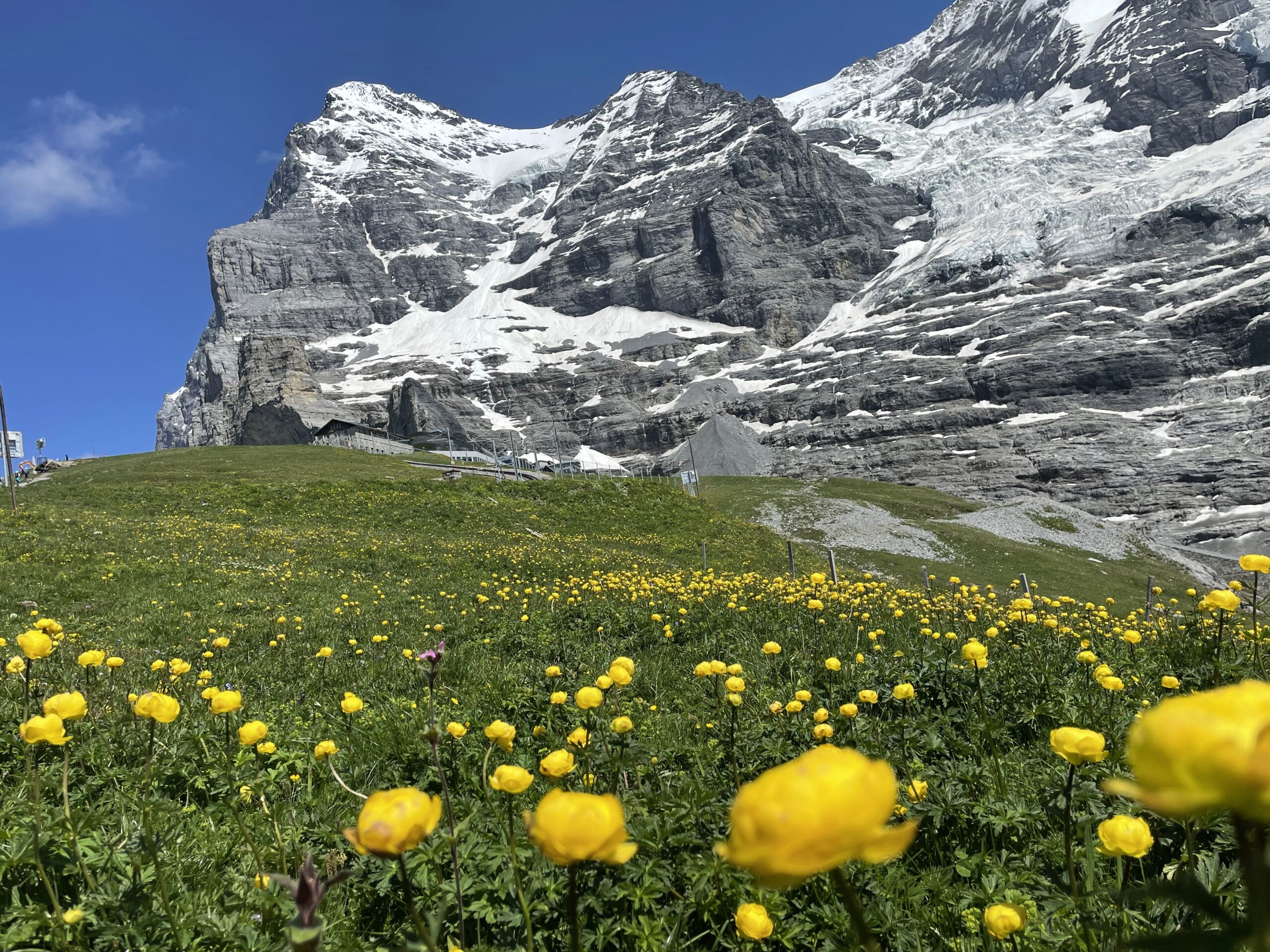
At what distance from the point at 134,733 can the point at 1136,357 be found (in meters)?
138

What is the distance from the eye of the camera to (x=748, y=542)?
2800 cm

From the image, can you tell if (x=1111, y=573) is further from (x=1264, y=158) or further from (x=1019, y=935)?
(x=1264, y=158)

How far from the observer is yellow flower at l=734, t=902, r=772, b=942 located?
2020 mm

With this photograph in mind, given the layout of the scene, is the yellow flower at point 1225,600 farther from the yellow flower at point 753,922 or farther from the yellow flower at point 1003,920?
the yellow flower at point 753,922

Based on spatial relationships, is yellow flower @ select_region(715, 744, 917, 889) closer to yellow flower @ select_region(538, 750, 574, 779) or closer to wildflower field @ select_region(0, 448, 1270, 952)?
wildflower field @ select_region(0, 448, 1270, 952)

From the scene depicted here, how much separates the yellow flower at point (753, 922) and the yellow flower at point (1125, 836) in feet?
3.66

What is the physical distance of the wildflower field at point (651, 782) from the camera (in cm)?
97

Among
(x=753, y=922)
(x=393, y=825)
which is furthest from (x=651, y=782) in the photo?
(x=393, y=825)

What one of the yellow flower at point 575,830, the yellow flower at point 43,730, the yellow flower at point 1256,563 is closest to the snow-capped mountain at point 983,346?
Result: the yellow flower at point 1256,563

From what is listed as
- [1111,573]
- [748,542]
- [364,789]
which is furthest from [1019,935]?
[1111,573]

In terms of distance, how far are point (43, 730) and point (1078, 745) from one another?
12.3 ft

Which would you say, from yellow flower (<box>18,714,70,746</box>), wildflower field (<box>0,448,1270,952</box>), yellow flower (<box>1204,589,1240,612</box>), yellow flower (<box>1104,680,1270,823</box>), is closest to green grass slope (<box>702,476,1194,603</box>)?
wildflower field (<box>0,448,1270,952</box>)

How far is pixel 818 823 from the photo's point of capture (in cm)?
86

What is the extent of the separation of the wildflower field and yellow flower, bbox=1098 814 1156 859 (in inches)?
0.4
